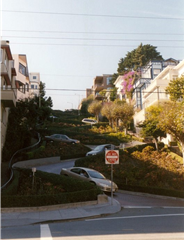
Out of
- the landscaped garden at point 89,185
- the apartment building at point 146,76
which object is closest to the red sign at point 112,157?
the landscaped garden at point 89,185

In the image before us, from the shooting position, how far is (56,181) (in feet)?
50.4

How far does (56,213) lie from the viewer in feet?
38.9

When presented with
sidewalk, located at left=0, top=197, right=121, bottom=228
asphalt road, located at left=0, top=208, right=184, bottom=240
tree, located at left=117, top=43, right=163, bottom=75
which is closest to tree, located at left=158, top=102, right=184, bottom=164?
sidewalk, located at left=0, top=197, right=121, bottom=228

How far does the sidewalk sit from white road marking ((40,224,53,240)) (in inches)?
29.7

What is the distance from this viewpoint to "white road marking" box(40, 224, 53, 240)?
7836 millimetres

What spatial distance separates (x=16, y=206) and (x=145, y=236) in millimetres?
6464

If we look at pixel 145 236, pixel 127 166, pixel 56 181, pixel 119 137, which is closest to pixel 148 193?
pixel 127 166

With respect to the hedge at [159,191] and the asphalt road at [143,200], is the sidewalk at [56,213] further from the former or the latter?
the hedge at [159,191]

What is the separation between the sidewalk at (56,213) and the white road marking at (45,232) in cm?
75

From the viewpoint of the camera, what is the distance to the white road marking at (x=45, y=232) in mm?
7836

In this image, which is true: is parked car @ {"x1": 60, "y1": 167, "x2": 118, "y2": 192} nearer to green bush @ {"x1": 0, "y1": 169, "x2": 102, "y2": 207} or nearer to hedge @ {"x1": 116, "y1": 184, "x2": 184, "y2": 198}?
hedge @ {"x1": 116, "y1": 184, "x2": 184, "y2": 198}

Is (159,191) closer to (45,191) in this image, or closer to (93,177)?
(93,177)

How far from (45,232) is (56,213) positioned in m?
3.30

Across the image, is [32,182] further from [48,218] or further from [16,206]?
[48,218]
